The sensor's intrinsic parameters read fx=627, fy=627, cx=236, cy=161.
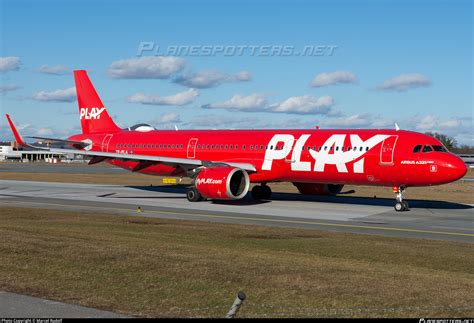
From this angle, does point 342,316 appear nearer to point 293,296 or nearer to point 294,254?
point 293,296

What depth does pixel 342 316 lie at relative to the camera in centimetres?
904

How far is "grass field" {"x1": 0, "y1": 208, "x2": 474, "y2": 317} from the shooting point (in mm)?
9844

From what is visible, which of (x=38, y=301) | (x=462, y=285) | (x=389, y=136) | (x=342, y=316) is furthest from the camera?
(x=389, y=136)

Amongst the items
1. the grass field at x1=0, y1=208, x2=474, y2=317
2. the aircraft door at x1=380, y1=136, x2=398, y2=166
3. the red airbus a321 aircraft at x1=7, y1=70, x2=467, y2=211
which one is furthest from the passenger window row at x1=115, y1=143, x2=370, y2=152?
the grass field at x1=0, y1=208, x2=474, y2=317

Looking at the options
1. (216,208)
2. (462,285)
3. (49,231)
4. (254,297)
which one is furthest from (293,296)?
(216,208)

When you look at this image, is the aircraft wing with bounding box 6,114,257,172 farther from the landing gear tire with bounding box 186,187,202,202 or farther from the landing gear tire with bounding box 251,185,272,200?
the landing gear tire with bounding box 251,185,272,200

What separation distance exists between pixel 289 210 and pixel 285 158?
367cm

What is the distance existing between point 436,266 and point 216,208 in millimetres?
16954

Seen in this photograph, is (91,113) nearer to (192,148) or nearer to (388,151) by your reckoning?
(192,148)

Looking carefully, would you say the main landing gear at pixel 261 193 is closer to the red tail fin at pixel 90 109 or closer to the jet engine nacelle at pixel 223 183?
the jet engine nacelle at pixel 223 183

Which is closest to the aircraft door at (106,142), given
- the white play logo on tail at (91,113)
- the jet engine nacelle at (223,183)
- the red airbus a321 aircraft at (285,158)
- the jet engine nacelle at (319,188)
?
the red airbus a321 aircraft at (285,158)

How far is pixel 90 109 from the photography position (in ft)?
142

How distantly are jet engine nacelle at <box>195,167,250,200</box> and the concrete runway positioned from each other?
0.64 m

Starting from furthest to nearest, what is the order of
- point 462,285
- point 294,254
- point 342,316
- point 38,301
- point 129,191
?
point 129,191 → point 294,254 → point 462,285 → point 38,301 → point 342,316
